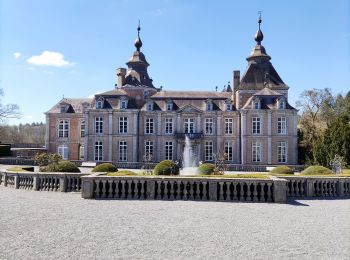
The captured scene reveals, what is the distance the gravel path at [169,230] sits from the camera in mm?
5844

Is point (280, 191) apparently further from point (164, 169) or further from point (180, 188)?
point (164, 169)

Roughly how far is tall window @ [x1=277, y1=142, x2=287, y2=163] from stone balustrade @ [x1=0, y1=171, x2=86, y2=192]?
26032mm

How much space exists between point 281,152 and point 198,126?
892cm

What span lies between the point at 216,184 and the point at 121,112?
→ 25.7 meters

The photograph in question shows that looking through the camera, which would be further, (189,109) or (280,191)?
(189,109)

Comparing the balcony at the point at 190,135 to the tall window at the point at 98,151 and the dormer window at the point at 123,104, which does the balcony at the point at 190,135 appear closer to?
the dormer window at the point at 123,104

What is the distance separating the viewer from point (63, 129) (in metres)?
38.6

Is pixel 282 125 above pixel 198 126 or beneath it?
above

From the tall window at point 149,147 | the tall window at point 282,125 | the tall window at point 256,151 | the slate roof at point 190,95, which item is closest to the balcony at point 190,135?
the tall window at point 149,147

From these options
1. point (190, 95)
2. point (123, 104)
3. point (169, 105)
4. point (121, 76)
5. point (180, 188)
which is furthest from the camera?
point (121, 76)

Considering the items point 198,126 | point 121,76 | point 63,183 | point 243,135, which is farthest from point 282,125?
point 63,183

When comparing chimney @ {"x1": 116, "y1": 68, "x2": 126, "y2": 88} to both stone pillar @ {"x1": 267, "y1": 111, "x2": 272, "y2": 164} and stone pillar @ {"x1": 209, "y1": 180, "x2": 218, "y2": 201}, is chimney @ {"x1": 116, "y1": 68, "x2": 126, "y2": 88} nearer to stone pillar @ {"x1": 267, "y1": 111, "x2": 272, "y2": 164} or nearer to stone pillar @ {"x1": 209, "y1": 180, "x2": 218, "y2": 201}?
stone pillar @ {"x1": 267, "y1": 111, "x2": 272, "y2": 164}

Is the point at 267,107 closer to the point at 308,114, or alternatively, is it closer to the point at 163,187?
the point at 308,114

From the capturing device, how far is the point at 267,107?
35094mm
